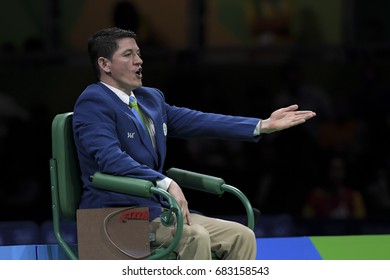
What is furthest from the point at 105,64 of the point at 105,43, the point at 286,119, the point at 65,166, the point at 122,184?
the point at 286,119

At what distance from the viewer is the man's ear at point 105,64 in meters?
5.00

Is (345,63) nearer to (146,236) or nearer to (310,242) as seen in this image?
(310,242)

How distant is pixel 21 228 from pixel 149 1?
6.55 ft

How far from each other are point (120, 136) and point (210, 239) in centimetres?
58

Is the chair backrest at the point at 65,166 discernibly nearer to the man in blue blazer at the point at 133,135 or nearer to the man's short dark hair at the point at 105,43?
the man in blue blazer at the point at 133,135

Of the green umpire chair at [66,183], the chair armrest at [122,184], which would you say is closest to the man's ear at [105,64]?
the green umpire chair at [66,183]

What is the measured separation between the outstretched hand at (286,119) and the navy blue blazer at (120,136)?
94mm

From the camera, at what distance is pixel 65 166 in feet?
16.4

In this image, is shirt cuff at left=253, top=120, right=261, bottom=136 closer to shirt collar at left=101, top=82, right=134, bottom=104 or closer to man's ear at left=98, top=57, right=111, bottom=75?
shirt collar at left=101, top=82, right=134, bottom=104

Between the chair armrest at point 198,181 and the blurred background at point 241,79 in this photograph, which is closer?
the chair armrest at point 198,181

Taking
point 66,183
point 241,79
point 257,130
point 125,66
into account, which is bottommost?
point 241,79

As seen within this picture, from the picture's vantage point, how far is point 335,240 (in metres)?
6.54

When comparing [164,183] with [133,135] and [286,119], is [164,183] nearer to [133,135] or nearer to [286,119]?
[133,135]

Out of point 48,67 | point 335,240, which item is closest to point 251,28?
point 48,67
